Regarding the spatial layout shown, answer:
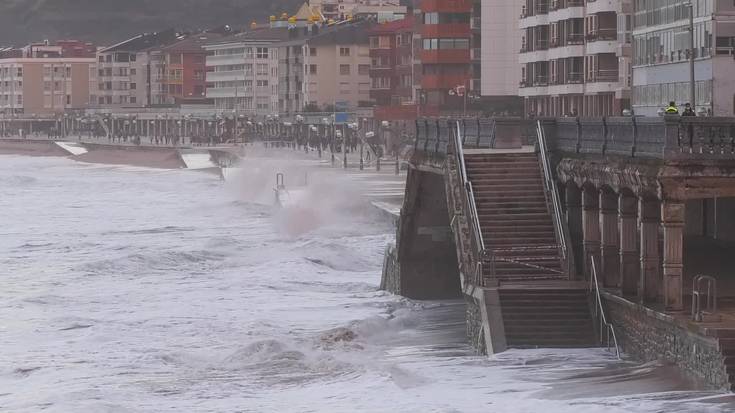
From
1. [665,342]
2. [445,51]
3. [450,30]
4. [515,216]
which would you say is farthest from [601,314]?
[445,51]

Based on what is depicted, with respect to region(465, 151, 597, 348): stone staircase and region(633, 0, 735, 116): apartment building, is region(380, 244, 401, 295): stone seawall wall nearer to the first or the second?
region(465, 151, 597, 348): stone staircase

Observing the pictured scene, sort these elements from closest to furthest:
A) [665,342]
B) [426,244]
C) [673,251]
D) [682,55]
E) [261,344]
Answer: [673,251], [665,342], [261,344], [426,244], [682,55]

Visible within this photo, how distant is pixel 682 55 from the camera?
72750 millimetres

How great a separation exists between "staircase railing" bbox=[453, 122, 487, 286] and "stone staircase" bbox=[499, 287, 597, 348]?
3.84 feet

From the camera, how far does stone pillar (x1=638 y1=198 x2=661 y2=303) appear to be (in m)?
34.9

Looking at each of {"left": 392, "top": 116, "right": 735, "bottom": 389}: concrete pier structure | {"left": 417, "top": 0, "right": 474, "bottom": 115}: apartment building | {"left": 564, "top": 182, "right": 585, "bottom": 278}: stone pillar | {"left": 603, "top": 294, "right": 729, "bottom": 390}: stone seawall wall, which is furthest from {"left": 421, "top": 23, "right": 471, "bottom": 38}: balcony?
{"left": 603, "top": 294, "right": 729, "bottom": 390}: stone seawall wall

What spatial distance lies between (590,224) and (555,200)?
160 cm

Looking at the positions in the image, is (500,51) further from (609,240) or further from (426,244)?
(609,240)

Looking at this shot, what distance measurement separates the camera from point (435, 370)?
37.3 metres

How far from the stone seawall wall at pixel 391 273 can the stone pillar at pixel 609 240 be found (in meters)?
13.9

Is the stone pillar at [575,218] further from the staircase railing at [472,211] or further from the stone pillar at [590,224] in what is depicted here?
the staircase railing at [472,211]

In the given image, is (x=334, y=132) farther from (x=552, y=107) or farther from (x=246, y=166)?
(x=552, y=107)

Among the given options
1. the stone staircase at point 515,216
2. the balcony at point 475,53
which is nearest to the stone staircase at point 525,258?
the stone staircase at point 515,216

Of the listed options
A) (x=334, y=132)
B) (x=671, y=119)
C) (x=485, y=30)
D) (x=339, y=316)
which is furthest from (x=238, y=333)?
(x=334, y=132)
